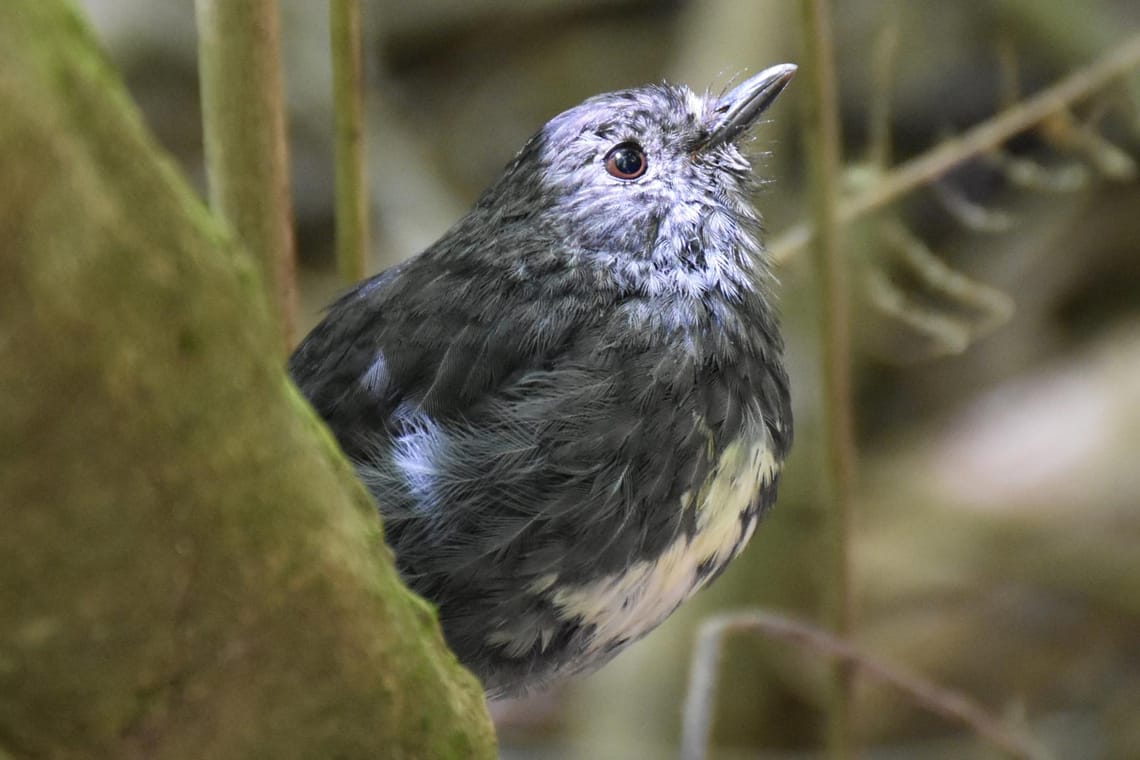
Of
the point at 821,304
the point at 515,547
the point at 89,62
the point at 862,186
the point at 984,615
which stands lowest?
the point at 984,615

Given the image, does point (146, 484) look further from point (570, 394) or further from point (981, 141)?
point (981, 141)

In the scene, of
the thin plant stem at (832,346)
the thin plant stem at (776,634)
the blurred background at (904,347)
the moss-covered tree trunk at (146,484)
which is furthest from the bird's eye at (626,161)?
the blurred background at (904,347)

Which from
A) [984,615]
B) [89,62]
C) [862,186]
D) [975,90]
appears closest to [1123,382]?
[984,615]

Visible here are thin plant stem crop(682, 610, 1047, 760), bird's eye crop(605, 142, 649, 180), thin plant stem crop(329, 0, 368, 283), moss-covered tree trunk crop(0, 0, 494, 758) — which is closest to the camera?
moss-covered tree trunk crop(0, 0, 494, 758)

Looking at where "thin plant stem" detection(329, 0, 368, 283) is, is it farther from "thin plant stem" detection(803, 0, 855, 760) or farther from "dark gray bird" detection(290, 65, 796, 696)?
"thin plant stem" detection(803, 0, 855, 760)

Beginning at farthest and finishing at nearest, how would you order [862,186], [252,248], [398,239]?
1. [398,239]
2. [862,186]
3. [252,248]

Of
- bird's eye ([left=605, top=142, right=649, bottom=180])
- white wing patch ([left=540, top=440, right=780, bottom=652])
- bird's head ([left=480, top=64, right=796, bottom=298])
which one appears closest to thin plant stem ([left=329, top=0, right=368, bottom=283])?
bird's head ([left=480, top=64, right=796, bottom=298])

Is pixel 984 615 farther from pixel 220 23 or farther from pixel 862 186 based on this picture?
pixel 220 23
